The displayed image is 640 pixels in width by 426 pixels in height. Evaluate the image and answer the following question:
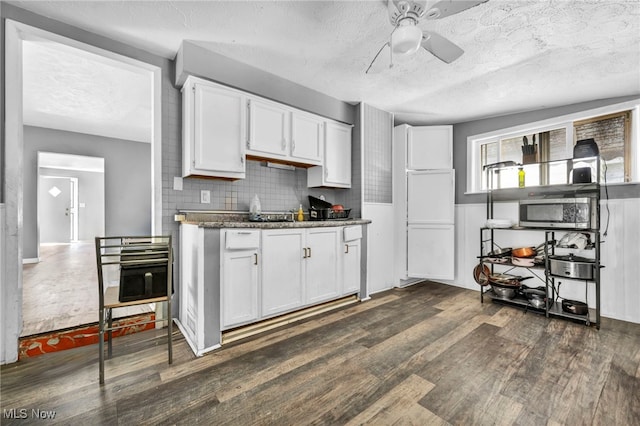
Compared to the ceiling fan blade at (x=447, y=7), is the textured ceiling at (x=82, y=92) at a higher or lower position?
higher

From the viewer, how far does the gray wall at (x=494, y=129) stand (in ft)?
9.63

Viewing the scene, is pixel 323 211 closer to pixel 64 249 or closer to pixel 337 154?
pixel 337 154

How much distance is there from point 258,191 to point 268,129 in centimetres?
70

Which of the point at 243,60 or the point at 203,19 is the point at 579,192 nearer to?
the point at 243,60

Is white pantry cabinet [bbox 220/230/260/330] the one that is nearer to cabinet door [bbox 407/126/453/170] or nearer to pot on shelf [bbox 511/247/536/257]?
cabinet door [bbox 407/126/453/170]

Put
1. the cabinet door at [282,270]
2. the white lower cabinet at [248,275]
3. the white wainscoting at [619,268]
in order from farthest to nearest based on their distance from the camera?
the white wainscoting at [619,268]
the cabinet door at [282,270]
the white lower cabinet at [248,275]

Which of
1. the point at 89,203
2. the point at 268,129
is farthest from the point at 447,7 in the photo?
the point at 89,203

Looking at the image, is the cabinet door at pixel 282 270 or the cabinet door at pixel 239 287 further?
the cabinet door at pixel 282 270

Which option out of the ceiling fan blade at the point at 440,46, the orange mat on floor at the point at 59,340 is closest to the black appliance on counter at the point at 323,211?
the ceiling fan blade at the point at 440,46

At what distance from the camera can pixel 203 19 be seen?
2.02 m

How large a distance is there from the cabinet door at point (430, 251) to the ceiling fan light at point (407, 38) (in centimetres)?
273

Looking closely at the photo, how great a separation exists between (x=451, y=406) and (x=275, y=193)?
8.19 feet

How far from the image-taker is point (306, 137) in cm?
314

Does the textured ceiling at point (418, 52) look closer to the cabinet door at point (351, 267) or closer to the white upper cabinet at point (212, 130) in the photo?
the white upper cabinet at point (212, 130)
